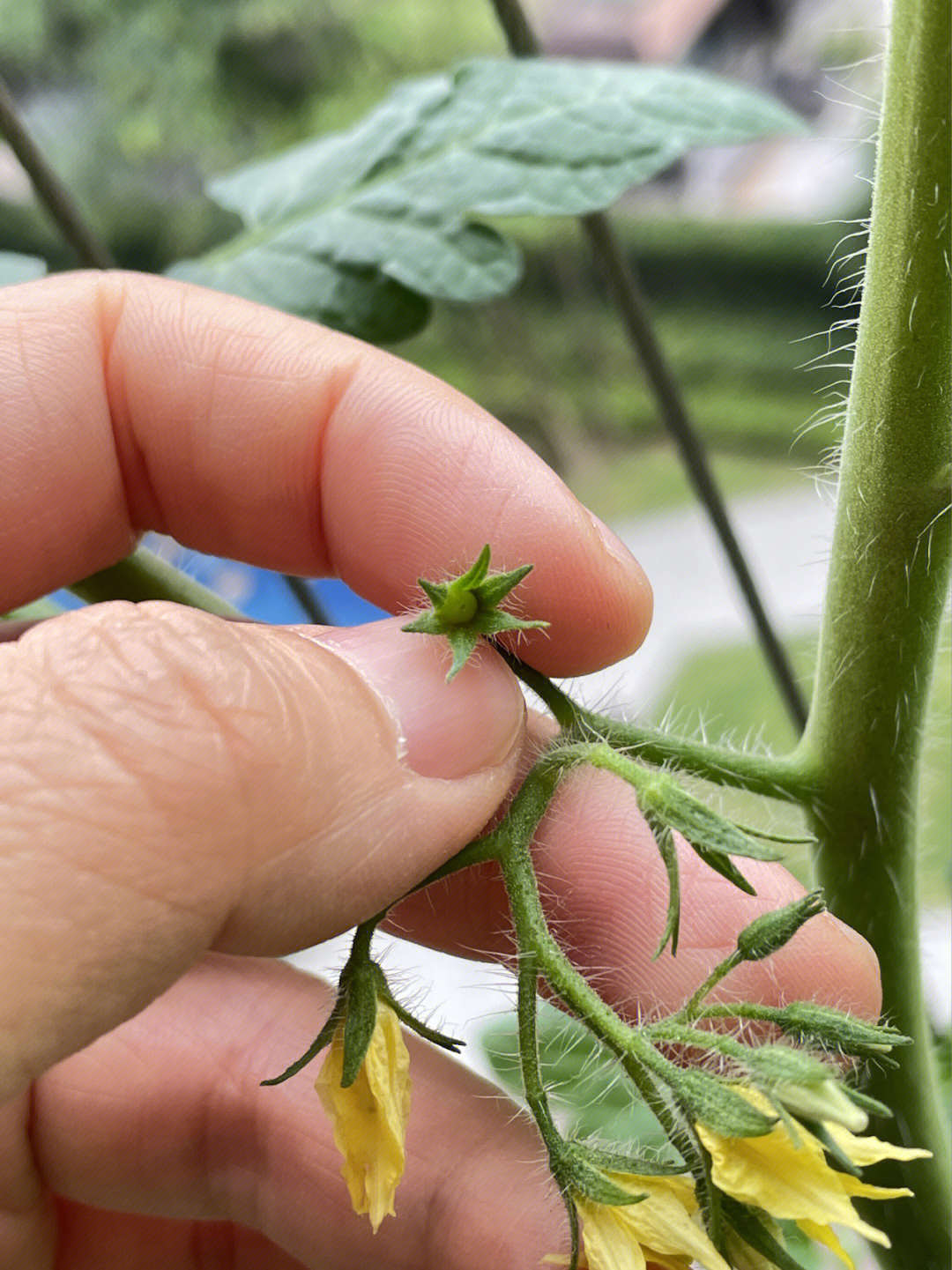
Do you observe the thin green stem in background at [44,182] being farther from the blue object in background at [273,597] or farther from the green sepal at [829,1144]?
the blue object in background at [273,597]

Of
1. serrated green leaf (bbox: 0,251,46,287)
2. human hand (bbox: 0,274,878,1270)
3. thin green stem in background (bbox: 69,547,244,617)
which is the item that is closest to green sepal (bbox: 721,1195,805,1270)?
human hand (bbox: 0,274,878,1270)

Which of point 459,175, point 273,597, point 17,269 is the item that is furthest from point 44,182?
point 273,597

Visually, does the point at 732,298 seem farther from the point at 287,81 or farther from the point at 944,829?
the point at 944,829

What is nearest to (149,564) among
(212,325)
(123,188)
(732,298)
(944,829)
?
(212,325)

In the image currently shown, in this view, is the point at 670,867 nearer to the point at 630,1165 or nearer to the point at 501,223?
the point at 630,1165

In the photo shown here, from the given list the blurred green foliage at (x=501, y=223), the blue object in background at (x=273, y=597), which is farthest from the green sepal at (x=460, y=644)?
the blurred green foliage at (x=501, y=223)

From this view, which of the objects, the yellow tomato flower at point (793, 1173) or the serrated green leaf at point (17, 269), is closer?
the yellow tomato flower at point (793, 1173)

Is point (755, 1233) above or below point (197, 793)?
below
